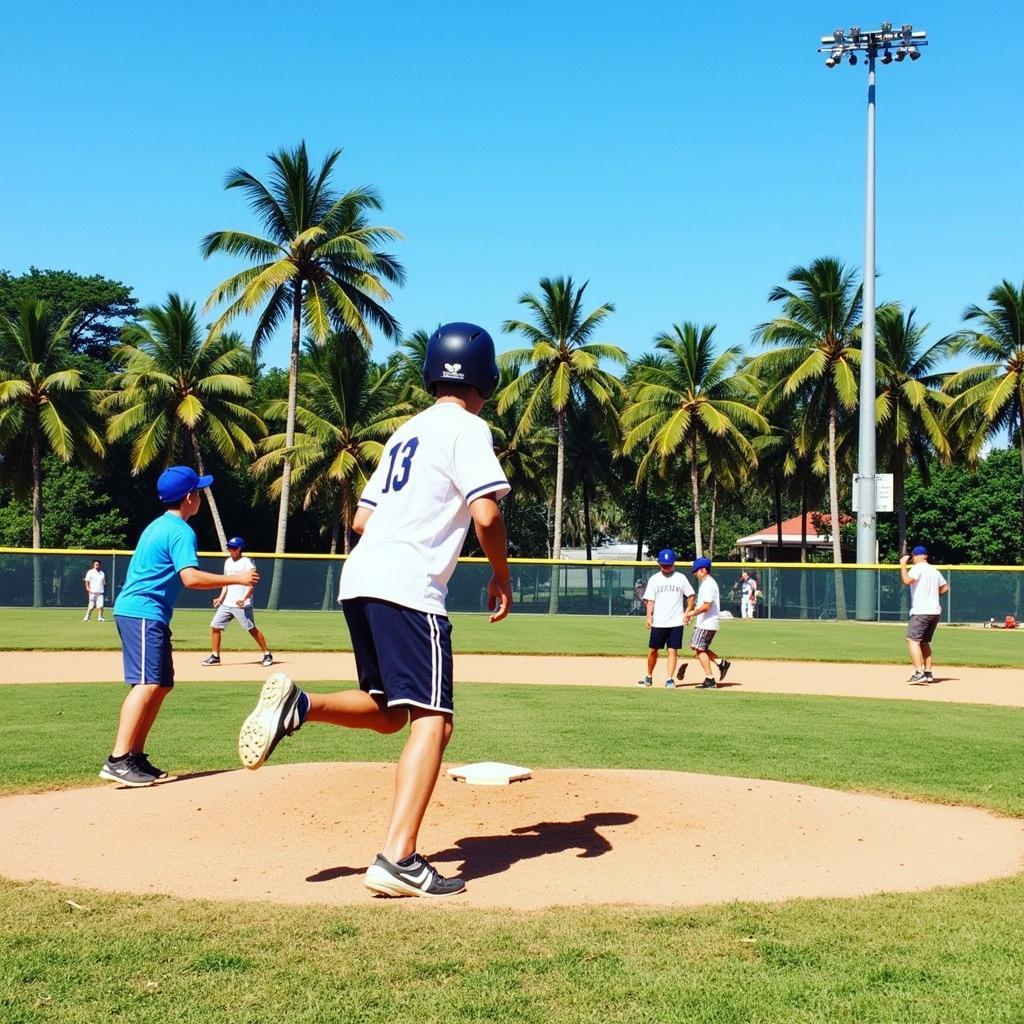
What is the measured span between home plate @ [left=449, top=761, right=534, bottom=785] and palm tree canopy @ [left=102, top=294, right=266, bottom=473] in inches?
1621

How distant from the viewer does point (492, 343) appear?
15.8 ft

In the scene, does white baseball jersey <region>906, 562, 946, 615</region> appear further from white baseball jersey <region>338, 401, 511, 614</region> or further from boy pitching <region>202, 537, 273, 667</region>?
white baseball jersey <region>338, 401, 511, 614</region>

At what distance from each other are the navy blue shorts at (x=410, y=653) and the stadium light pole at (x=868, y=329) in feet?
104

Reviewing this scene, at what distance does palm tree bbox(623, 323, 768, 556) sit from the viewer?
169ft

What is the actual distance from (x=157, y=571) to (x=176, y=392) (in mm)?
41841

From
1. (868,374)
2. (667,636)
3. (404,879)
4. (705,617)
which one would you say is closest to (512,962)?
(404,879)

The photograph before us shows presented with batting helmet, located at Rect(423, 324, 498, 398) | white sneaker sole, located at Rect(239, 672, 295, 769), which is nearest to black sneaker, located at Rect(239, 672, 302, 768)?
white sneaker sole, located at Rect(239, 672, 295, 769)

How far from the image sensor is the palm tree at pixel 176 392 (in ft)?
153

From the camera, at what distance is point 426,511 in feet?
14.8

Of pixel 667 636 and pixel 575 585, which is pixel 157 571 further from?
pixel 575 585

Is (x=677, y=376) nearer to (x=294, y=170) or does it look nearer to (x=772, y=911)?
(x=294, y=170)

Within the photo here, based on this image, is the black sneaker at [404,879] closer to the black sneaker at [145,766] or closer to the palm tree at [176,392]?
the black sneaker at [145,766]

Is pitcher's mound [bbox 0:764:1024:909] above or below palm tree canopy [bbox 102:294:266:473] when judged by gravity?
below

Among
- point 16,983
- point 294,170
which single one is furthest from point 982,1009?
point 294,170
